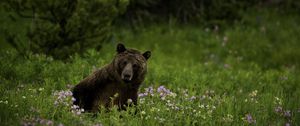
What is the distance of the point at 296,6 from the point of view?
1855 cm

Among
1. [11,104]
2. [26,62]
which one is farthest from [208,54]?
[11,104]

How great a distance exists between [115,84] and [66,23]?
455 cm

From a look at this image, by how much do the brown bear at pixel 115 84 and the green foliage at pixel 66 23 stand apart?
3989mm

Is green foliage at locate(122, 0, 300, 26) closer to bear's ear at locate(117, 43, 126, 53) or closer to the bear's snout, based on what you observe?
bear's ear at locate(117, 43, 126, 53)

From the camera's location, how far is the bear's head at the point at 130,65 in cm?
702

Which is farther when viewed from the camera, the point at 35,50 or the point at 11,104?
the point at 35,50

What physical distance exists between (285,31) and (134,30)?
4.04 meters

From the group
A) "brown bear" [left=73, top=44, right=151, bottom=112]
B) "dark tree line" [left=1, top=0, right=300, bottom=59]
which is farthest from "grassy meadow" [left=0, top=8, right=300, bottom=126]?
"dark tree line" [left=1, top=0, right=300, bottom=59]

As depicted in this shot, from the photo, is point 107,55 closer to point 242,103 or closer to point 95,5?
point 95,5

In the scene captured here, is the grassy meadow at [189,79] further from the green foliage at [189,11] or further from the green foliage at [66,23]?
the green foliage at [66,23]

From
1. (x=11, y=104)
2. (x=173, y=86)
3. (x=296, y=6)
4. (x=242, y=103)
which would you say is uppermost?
(x=296, y=6)

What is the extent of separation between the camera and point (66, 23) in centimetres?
1159

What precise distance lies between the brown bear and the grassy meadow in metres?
0.22

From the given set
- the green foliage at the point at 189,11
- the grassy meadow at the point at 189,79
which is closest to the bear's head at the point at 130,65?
the grassy meadow at the point at 189,79
